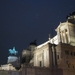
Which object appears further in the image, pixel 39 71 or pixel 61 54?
pixel 61 54

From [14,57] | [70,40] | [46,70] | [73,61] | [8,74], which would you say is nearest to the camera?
[8,74]

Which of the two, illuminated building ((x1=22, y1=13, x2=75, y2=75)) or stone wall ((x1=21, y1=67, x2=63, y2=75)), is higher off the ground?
illuminated building ((x1=22, y1=13, x2=75, y2=75))

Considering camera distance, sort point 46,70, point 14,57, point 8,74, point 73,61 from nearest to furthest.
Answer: point 8,74 < point 46,70 < point 73,61 < point 14,57

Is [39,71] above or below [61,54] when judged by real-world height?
below

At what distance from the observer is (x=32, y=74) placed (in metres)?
57.8

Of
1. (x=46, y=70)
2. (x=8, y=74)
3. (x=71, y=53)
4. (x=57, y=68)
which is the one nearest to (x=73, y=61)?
(x=71, y=53)

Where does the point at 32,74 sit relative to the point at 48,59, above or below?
below

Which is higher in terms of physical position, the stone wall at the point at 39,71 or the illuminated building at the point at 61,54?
the illuminated building at the point at 61,54

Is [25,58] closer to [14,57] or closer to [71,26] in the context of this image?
[14,57]

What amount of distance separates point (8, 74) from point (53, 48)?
A: 67.2ft

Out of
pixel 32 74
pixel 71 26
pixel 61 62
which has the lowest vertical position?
pixel 32 74

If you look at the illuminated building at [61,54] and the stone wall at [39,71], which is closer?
the stone wall at [39,71]

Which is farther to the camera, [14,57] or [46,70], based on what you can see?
[14,57]

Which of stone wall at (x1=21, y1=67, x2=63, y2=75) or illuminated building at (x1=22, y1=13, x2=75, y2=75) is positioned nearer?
stone wall at (x1=21, y1=67, x2=63, y2=75)
